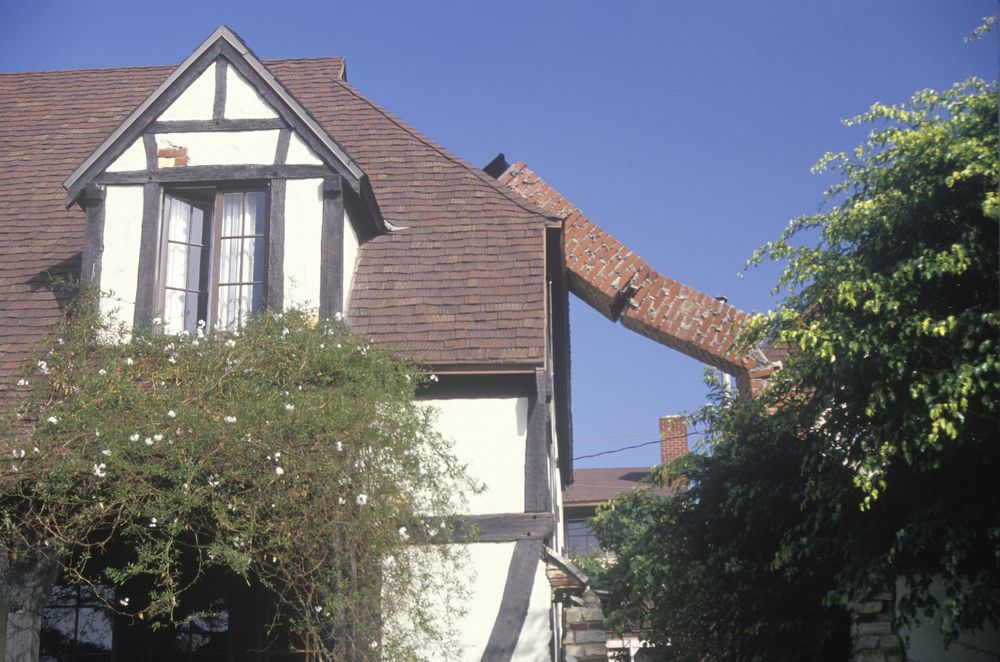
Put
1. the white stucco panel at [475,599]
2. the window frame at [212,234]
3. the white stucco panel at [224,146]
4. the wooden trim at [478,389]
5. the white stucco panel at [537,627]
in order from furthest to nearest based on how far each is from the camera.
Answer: the white stucco panel at [224,146] < the window frame at [212,234] < the wooden trim at [478,389] < the white stucco panel at [537,627] < the white stucco panel at [475,599]

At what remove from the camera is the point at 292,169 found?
10.8m

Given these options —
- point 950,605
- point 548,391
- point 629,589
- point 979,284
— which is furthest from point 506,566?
point 629,589

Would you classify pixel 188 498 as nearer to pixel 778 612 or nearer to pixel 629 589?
pixel 778 612

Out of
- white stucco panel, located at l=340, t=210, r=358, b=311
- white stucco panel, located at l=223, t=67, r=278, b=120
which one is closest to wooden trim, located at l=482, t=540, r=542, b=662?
white stucco panel, located at l=340, t=210, r=358, b=311

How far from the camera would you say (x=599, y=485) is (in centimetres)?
3466

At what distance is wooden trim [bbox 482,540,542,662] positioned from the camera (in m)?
9.63

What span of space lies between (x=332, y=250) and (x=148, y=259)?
67.9 inches

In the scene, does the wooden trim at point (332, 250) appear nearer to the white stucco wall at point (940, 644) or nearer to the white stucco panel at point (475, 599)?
the white stucco panel at point (475, 599)

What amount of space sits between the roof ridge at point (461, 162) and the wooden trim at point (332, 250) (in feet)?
7.00

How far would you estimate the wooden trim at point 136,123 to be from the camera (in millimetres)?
10750

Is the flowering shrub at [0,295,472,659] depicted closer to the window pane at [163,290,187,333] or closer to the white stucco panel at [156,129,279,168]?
the window pane at [163,290,187,333]

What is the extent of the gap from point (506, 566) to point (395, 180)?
4791 mm

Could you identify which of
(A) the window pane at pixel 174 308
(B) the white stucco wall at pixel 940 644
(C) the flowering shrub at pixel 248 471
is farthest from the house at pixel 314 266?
(B) the white stucco wall at pixel 940 644

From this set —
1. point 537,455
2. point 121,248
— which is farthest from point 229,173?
point 537,455
